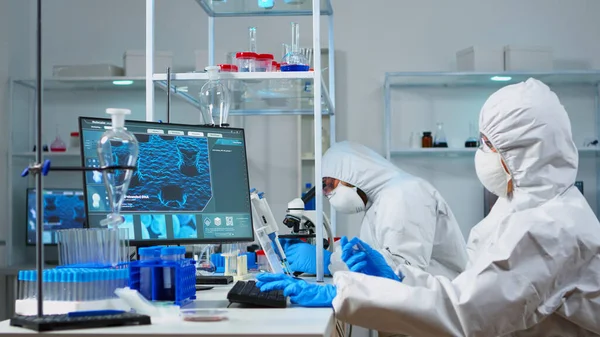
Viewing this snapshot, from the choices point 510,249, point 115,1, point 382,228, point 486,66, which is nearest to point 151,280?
point 510,249

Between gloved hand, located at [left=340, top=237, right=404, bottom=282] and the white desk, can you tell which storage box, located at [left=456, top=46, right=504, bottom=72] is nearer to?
gloved hand, located at [left=340, top=237, right=404, bottom=282]

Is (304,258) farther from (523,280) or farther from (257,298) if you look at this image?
(523,280)

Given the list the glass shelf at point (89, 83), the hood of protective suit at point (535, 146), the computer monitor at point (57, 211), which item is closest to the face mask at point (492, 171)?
the hood of protective suit at point (535, 146)

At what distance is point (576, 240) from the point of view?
175 centimetres

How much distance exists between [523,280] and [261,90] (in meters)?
1.46

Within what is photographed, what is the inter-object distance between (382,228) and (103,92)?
2737 millimetres

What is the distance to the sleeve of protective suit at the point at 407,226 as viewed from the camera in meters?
3.04

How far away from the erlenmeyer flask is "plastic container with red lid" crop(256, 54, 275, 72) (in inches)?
104

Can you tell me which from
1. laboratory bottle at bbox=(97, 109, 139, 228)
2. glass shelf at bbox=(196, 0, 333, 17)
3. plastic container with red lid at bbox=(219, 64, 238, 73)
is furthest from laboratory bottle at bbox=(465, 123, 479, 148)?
laboratory bottle at bbox=(97, 109, 139, 228)

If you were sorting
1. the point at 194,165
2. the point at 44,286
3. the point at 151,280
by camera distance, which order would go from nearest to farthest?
the point at 44,286
the point at 151,280
the point at 194,165

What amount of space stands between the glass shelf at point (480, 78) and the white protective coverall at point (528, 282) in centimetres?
279

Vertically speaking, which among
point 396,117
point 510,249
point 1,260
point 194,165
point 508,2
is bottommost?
point 1,260

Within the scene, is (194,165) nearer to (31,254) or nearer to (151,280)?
(151,280)

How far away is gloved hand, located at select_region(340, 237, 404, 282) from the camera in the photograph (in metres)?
2.06
